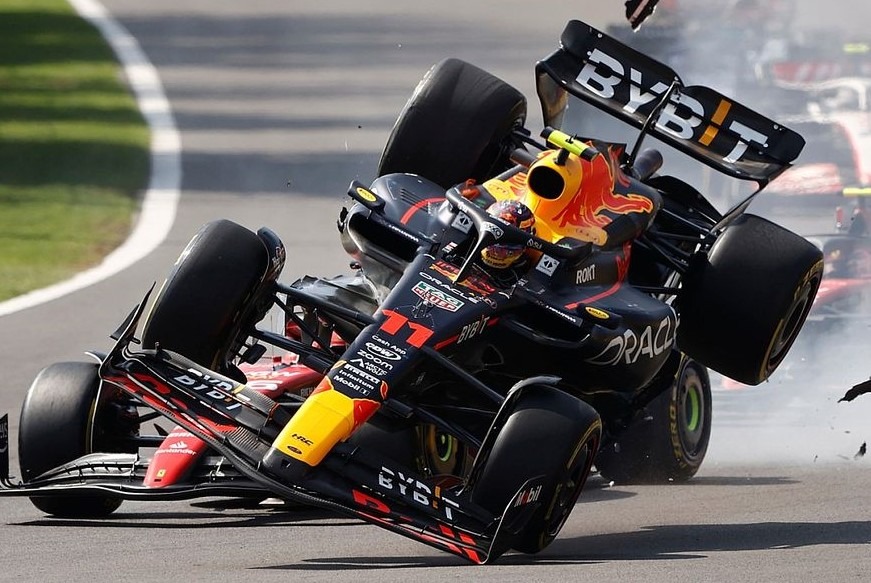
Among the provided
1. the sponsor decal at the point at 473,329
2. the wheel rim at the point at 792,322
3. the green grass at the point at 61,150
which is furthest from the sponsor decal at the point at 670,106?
the green grass at the point at 61,150

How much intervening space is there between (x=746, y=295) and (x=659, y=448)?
1.62m

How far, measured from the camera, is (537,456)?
23.8 ft

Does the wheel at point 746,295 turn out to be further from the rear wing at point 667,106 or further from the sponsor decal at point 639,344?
the rear wing at point 667,106

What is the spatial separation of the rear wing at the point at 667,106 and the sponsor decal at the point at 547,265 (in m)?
1.44

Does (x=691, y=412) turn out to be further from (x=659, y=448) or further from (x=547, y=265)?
(x=547, y=265)

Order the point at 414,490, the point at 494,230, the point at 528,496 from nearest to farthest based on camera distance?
the point at 528,496
the point at 414,490
the point at 494,230

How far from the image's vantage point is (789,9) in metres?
19.4

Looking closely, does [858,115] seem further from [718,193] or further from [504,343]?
[504,343]

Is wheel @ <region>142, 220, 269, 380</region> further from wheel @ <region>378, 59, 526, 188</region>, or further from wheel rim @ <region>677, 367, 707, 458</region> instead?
wheel rim @ <region>677, 367, 707, 458</region>

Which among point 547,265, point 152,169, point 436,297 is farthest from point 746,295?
point 152,169

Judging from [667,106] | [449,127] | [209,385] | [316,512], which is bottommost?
[316,512]

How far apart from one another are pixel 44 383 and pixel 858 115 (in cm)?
1063

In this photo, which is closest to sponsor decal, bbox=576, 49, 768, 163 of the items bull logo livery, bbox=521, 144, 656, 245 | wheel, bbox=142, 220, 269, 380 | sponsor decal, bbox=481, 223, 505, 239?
bull logo livery, bbox=521, 144, 656, 245

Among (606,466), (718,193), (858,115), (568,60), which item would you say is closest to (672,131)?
(568,60)
